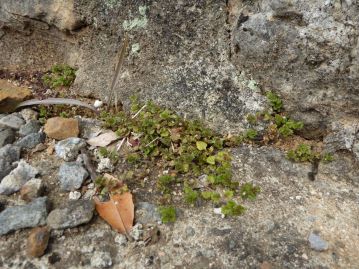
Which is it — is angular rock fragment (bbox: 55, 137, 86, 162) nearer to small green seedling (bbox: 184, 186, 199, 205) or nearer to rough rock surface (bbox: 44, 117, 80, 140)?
rough rock surface (bbox: 44, 117, 80, 140)

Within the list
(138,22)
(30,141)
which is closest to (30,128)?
(30,141)

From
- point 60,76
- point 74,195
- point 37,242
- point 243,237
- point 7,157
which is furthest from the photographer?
point 60,76

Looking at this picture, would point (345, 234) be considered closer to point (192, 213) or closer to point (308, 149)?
point (308, 149)

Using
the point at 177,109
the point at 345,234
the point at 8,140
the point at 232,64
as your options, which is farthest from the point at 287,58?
the point at 8,140

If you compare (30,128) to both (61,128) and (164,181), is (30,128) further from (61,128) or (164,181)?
(164,181)

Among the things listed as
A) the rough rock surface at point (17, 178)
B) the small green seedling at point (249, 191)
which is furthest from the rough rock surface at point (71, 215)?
the small green seedling at point (249, 191)

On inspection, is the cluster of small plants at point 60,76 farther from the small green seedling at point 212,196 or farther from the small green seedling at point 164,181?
the small green seedling at point 212,196
